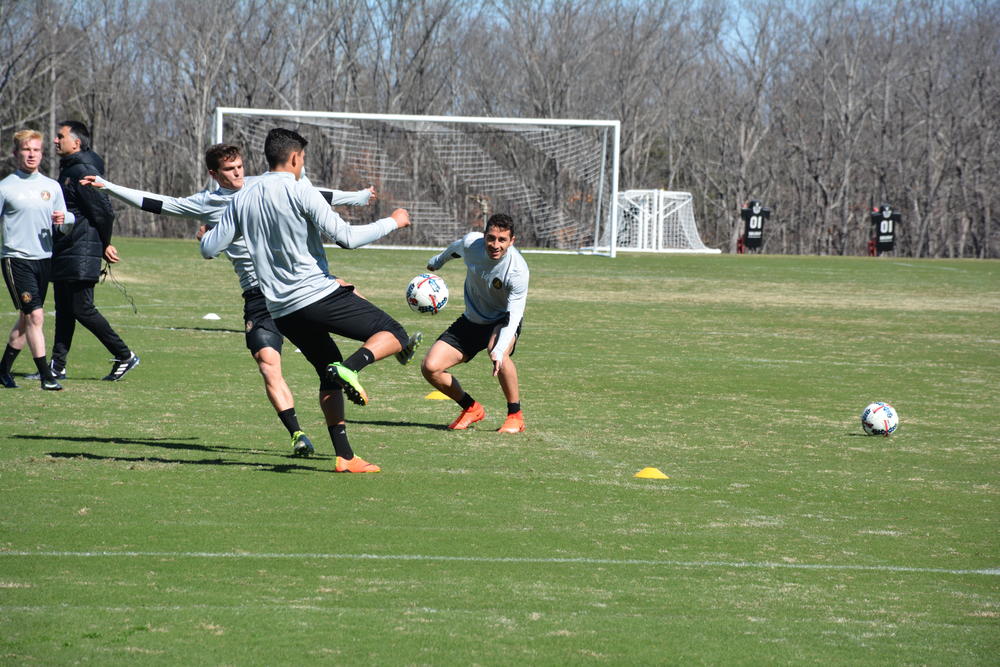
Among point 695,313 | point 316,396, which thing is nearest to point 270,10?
point 695,313

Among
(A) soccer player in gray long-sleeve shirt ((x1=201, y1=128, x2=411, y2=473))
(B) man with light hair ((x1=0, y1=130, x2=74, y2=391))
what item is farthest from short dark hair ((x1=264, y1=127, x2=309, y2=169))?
(B) man with light hair ((x1=0, y1=130, x2=74, y2=391))

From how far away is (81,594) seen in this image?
5.04 m

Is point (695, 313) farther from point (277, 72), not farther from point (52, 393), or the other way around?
point (277, 72)

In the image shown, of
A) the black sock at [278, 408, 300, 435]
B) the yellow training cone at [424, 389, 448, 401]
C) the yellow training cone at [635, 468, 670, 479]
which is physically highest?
the black sock at [278, 408, 300, 435]

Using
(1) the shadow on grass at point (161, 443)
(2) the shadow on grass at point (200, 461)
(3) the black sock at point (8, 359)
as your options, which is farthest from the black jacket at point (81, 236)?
(2) the shadow on grass at point (200, 461)

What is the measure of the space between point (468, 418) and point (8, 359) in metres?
4.18

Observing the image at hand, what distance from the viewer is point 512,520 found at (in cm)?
664

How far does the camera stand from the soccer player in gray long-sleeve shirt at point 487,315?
9.22 m

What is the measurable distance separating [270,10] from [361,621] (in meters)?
49.8

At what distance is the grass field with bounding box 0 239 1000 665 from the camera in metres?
4.73

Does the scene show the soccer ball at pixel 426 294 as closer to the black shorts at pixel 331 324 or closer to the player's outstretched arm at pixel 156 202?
the player's outstretched arm at pixel 156 202

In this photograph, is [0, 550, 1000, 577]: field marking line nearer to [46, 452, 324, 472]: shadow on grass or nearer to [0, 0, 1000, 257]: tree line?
[46, 452, 324, 472]: shadow on grass

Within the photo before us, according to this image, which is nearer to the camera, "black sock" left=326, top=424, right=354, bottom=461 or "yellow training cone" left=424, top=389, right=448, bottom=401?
"black sock" left=326, top=424, right=354, bottom=461

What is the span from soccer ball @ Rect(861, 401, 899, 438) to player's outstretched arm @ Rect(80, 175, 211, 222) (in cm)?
510
